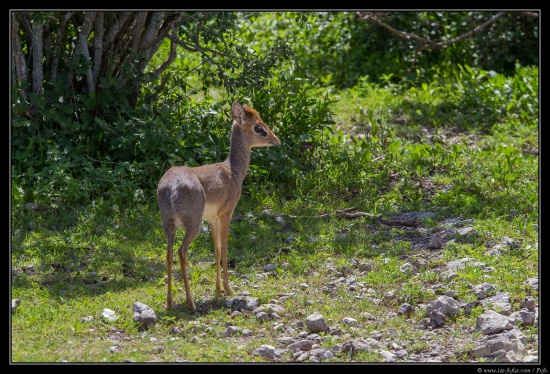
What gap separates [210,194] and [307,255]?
1184mm

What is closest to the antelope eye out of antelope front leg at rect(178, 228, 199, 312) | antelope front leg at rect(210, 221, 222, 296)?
antelope front leg at rect(210, 221, 222, 296)

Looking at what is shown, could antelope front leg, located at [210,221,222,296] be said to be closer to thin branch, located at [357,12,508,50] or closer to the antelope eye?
the antelope eye

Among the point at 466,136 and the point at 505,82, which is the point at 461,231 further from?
the point at 505,82

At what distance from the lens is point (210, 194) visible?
19.1 ft

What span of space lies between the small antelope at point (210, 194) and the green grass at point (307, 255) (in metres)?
0.35

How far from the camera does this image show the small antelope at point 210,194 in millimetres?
5492

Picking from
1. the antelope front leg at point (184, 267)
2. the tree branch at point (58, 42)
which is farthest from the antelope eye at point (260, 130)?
the tree branch at point (58, 42)

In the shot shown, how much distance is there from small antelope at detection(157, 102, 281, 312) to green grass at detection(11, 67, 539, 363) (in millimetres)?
345

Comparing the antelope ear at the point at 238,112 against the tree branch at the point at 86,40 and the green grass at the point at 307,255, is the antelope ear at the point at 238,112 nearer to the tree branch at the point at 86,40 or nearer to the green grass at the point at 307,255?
the green grass at the point at 307,255

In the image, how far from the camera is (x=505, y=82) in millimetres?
10508

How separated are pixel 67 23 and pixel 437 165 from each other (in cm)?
389

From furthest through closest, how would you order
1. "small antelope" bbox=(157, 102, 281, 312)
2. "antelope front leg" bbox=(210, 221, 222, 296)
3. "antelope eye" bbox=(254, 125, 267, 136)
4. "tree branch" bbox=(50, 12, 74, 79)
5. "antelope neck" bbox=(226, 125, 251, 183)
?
"tree branch" bbox=(50, 12, 74, 79), "antelope eye" bbox=(254, 125, 267, 136), "antelope neck" bbox=(226, 125, 251, 183), "antelope front leg" bbox=(210, 221, 222, 296), "small antelope" bbox=(157, 102, 281, 312)

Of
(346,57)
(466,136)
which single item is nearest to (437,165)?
(466,136)

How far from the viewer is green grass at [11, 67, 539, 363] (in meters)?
5.13
